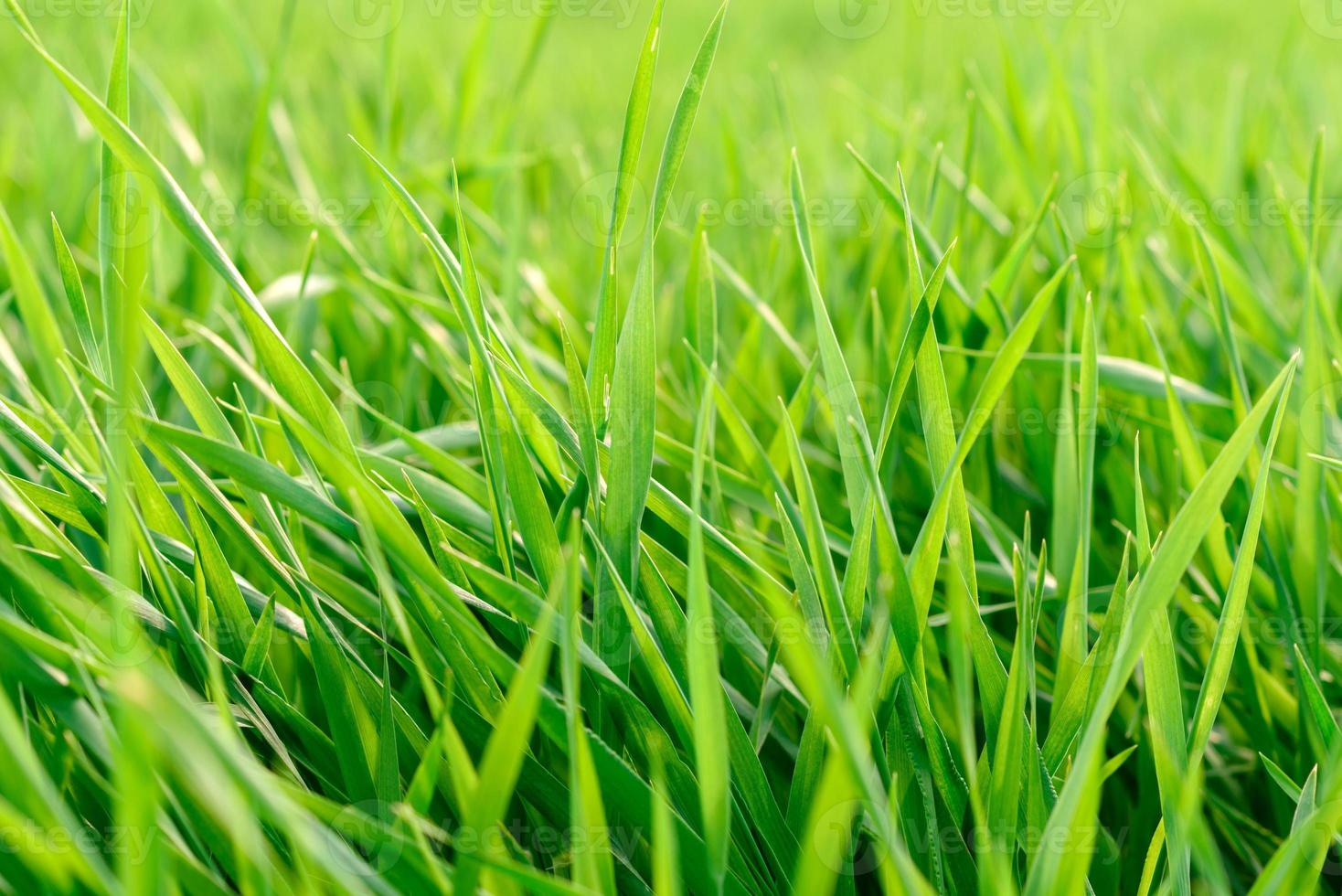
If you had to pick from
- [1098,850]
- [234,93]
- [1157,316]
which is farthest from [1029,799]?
[234,93]

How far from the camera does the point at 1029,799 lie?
0.37m

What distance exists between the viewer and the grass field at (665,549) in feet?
1.03

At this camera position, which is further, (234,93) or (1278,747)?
(234,93)

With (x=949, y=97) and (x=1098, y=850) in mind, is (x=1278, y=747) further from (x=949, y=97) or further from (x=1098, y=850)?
(x=949, y=97)

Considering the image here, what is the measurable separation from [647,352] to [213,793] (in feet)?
0.75

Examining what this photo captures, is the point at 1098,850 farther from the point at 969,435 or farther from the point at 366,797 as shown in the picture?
the point at 366,797

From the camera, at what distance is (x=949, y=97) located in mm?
1307

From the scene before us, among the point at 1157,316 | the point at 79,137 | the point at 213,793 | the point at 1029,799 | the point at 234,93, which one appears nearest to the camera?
the point at 213,793

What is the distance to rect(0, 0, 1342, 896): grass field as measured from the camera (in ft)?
1.03

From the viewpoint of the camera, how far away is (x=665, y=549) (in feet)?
1.44

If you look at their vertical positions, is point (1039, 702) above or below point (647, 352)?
below

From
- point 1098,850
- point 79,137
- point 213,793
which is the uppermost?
point 79,137

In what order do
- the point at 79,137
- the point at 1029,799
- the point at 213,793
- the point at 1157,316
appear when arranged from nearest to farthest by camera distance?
the point at 213,793
the point at 1029,799
the point at 1157,316
the point at 79,137

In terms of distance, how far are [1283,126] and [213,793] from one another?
1.39 meters
